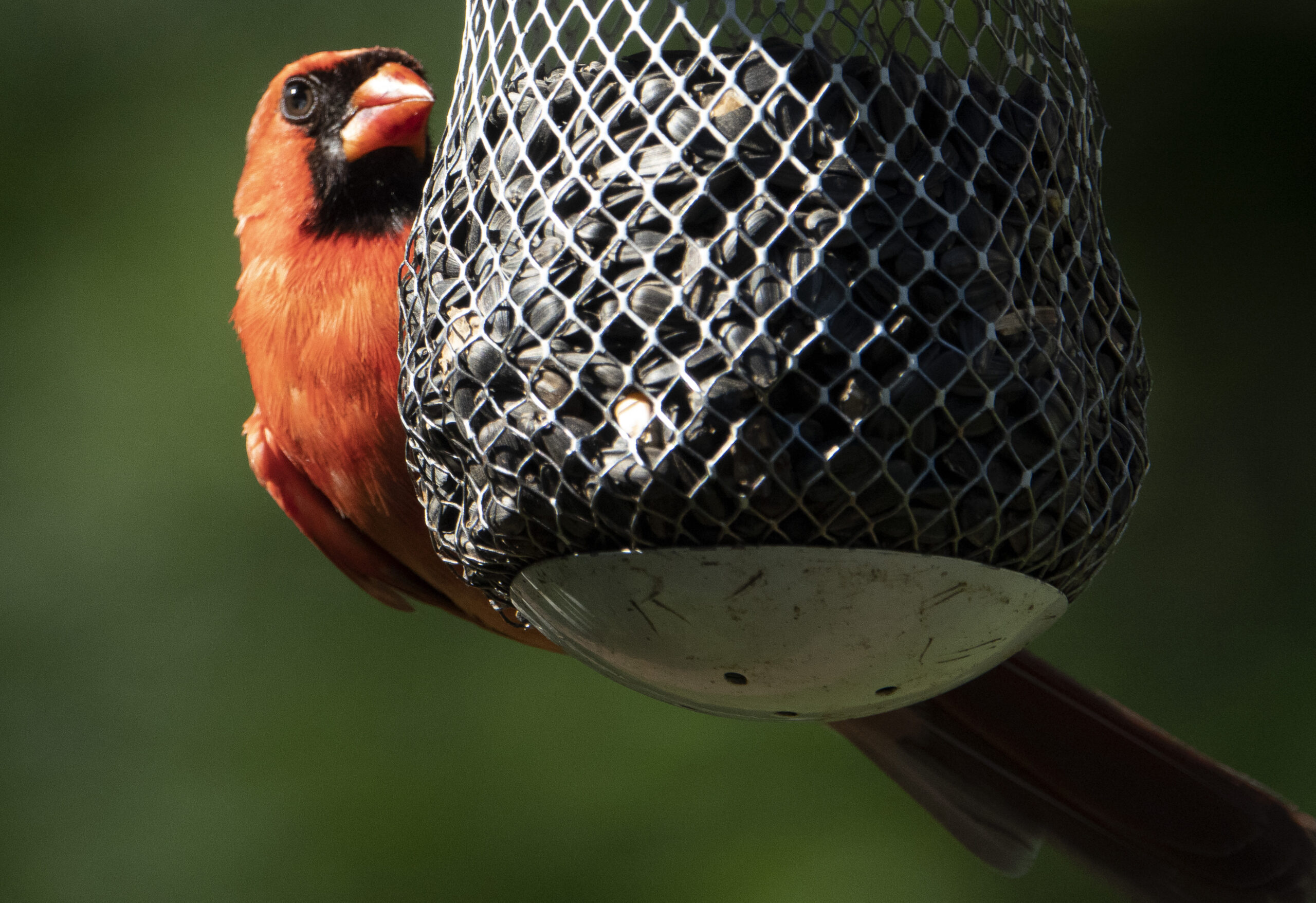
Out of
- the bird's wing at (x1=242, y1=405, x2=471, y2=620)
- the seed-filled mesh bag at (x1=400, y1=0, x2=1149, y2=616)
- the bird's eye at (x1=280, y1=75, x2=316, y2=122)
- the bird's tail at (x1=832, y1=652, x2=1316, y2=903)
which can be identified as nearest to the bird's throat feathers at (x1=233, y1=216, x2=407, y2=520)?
the bird's wing at (x1=242, y1=405, x2=471, y2=620)

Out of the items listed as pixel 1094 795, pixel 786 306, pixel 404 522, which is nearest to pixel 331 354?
pixel 404 522

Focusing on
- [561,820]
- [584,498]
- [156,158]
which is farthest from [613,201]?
[156,158]

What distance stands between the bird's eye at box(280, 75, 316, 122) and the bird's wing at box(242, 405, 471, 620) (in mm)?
680

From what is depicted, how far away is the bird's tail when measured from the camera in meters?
2.61

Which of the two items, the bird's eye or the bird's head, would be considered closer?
the bird's head

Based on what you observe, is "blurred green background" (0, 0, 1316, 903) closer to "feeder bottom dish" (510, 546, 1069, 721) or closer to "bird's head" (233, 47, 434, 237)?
"bird's head" (233, 47, 434, 237)

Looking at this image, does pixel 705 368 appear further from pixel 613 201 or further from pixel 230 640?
pixel 230 640

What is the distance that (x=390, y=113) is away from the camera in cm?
278

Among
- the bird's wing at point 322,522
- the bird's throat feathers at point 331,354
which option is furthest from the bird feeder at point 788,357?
the bird's wing at point 322,522

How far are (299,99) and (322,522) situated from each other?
0.97 meters

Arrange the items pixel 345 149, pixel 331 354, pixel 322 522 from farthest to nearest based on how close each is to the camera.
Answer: pixel 322 522, pixel 345 149, pixel 331 354

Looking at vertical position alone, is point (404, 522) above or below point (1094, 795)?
above

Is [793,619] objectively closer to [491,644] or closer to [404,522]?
[404,522]

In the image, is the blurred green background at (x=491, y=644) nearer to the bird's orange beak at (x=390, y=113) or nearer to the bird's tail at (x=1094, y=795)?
the bird's tail at (x=1094, y=795)
